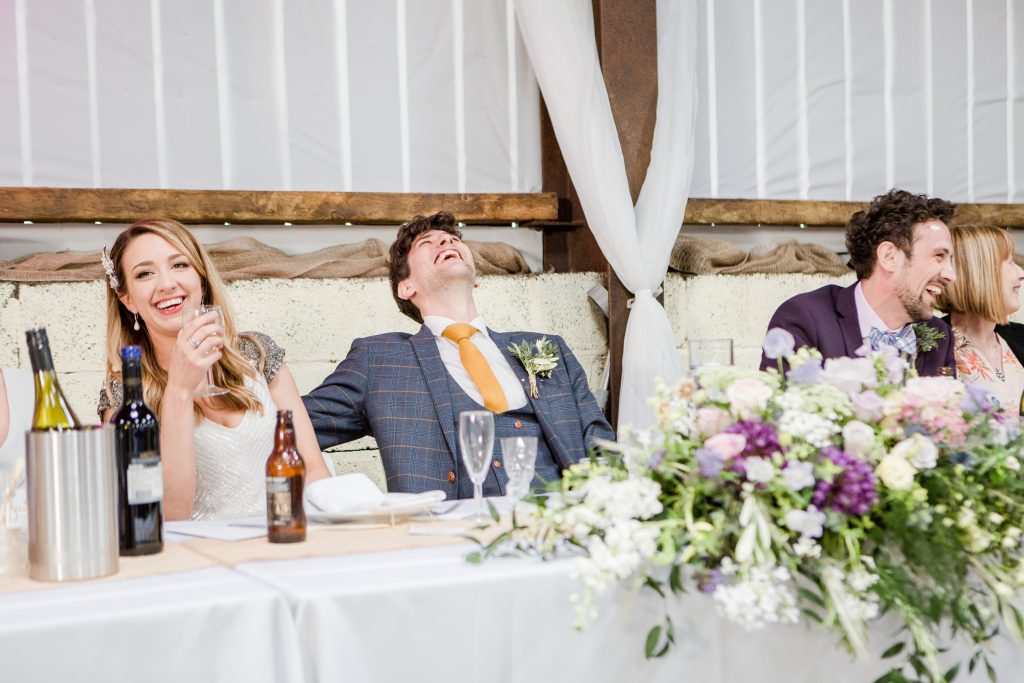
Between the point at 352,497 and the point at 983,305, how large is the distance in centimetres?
247

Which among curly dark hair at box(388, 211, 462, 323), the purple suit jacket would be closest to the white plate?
curly dark hair at box(388, 211, 462, 323)

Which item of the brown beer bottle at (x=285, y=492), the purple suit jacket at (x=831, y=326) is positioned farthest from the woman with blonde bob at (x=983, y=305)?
the brown beer bottle at (x=285, y=492)

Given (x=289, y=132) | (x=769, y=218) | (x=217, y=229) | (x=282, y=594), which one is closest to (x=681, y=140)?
(x=769, y=218)

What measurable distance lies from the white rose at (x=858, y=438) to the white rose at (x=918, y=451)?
0.04m

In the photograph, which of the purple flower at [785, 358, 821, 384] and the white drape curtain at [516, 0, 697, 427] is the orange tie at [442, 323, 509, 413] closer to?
the white drape curtain at [516, 0, 697, 427]

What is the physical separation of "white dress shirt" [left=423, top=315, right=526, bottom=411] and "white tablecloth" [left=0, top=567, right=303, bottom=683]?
1.65 m

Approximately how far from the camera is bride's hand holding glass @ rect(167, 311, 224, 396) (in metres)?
1.95

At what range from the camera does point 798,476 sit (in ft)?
4.37

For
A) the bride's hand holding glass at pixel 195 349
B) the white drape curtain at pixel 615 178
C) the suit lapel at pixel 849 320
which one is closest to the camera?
the bride's hand holding glass at pixel 195 349

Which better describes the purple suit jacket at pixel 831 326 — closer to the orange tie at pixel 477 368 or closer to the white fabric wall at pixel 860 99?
the orange tie at pixel 477 368

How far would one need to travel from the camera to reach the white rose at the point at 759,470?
1.33 m

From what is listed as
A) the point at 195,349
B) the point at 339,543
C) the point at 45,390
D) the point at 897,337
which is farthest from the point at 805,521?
the point at 897,337

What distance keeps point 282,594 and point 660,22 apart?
3.60 m

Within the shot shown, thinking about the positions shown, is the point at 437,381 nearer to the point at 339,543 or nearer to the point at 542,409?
the point at 542,409
